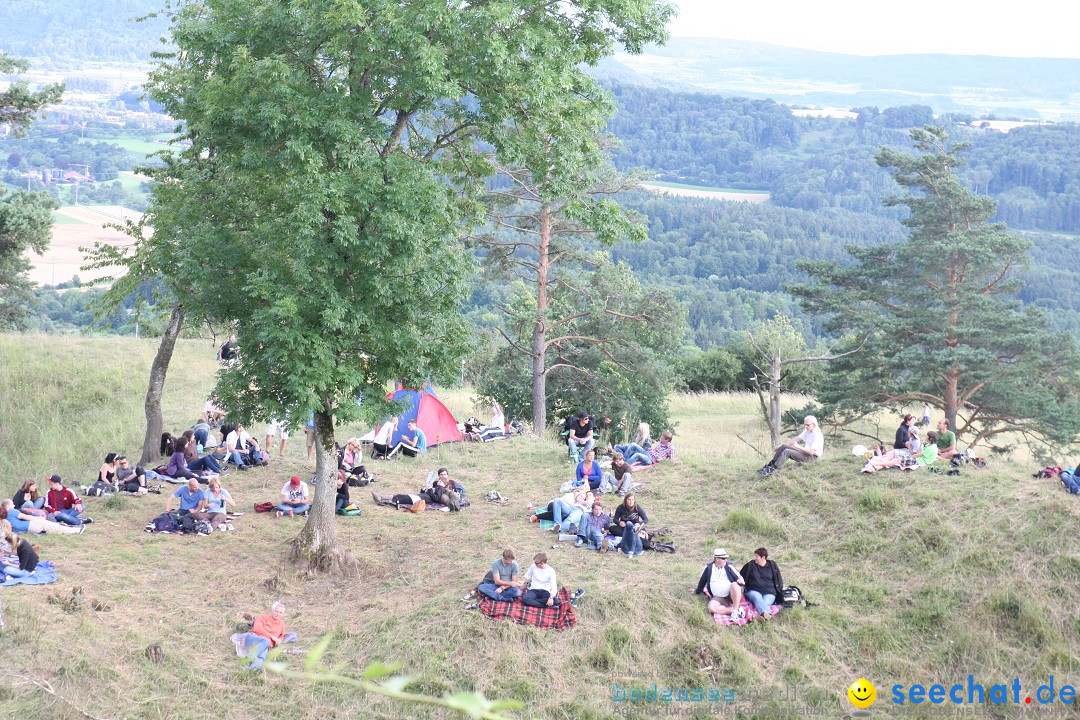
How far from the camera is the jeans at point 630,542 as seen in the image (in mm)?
12922

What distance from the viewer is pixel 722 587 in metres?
11.0

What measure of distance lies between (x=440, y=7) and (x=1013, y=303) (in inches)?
749

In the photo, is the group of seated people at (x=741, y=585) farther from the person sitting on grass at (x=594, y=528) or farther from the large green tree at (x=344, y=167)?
the large green tree at (x=344, y=167)

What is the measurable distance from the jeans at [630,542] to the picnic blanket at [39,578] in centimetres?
727

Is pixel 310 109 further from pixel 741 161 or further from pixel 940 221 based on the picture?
pixel 741 161

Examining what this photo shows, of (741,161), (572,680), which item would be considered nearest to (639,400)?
(572,680)

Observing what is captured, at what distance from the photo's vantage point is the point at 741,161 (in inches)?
5792

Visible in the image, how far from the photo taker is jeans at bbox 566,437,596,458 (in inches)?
692

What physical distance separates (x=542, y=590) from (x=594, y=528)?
2.47 meters

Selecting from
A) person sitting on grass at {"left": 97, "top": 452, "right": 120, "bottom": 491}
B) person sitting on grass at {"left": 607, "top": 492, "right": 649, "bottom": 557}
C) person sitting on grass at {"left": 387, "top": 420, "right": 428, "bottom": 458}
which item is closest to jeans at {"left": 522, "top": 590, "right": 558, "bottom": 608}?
person sitting on grass at {"left": 607, "top": 492, "right": 649, "bottom": 557}

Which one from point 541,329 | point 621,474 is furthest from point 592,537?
point 541,329

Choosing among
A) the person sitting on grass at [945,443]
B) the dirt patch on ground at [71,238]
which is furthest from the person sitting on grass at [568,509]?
the dirt patch on ground at [71,238]

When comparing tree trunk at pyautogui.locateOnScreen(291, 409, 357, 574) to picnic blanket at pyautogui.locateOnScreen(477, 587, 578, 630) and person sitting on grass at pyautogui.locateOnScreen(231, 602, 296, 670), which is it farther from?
picnic blanket at pyautogui.locateOnScreen(477, 587, 578, 630)

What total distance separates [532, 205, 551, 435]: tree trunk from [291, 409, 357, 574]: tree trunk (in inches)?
405
